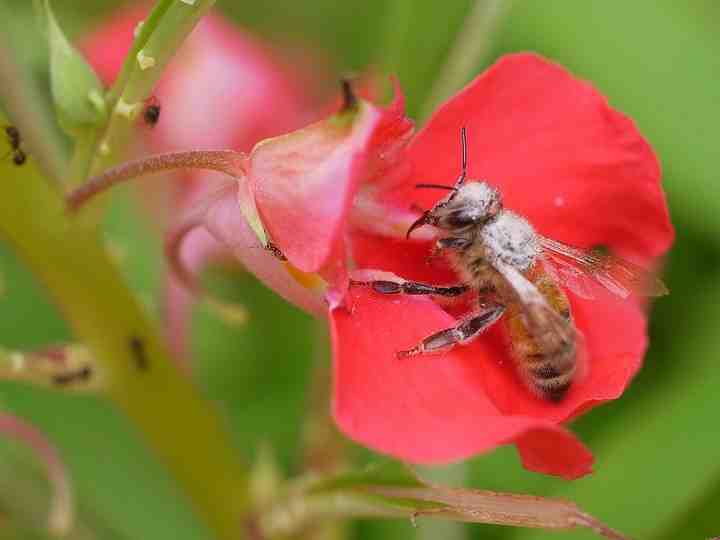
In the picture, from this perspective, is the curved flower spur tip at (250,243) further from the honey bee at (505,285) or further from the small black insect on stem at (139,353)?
the small black insect on stem at (139,353)

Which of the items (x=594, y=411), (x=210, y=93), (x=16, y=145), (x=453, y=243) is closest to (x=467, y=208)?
(x=453, y=243)

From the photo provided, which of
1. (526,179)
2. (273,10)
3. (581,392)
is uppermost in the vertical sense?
(526,179)

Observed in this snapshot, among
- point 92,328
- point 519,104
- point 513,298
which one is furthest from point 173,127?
point 513,298

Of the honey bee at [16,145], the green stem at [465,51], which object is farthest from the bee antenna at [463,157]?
the green stem at [465,51]

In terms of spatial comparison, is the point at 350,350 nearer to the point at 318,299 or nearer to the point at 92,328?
the point at 318,299

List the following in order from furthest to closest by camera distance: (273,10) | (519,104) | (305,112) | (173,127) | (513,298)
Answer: (273,10) → (305,112) → (173,127) → (519,104) → (513,298)

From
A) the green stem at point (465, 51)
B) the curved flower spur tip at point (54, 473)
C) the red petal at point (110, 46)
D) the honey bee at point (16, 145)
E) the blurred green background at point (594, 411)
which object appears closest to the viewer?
the honey bee at point (16, 145)
